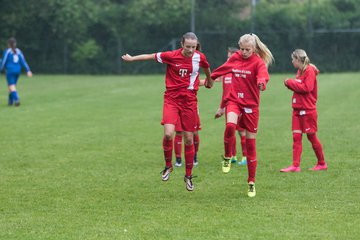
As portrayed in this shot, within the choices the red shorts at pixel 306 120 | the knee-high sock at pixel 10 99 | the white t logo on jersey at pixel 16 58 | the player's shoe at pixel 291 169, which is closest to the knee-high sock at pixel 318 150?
the red shorts at pixel 306 120

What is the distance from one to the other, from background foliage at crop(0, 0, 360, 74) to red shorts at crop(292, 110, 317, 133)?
33.9 m

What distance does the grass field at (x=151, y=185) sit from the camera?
25.9 ft

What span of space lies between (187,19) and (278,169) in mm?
35894

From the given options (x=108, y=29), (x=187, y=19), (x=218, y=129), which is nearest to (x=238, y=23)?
(x=187, y=19)

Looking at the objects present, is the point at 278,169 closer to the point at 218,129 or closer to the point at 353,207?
the point at 353,207

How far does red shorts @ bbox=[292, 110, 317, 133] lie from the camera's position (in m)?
11.8

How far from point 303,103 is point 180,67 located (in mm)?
2439

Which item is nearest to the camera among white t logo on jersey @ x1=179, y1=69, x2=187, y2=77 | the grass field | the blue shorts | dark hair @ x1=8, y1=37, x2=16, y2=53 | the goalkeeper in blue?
the grass field

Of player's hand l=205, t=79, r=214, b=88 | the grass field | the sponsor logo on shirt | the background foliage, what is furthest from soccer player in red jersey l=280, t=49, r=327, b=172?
the background foliage

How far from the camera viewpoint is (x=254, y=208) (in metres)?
8.88

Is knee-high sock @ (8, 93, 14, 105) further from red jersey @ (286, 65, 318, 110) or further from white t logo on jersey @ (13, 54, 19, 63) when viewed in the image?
red jersey @ (286, 65, 318, 110)

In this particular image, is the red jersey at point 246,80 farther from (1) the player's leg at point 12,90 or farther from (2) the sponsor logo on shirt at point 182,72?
(1) the player's leg at point 12,90

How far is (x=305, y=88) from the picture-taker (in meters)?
11.5

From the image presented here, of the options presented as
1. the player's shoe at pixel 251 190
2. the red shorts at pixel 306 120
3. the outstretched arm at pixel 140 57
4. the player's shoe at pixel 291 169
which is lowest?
the player's shoe at pixel 291 169
